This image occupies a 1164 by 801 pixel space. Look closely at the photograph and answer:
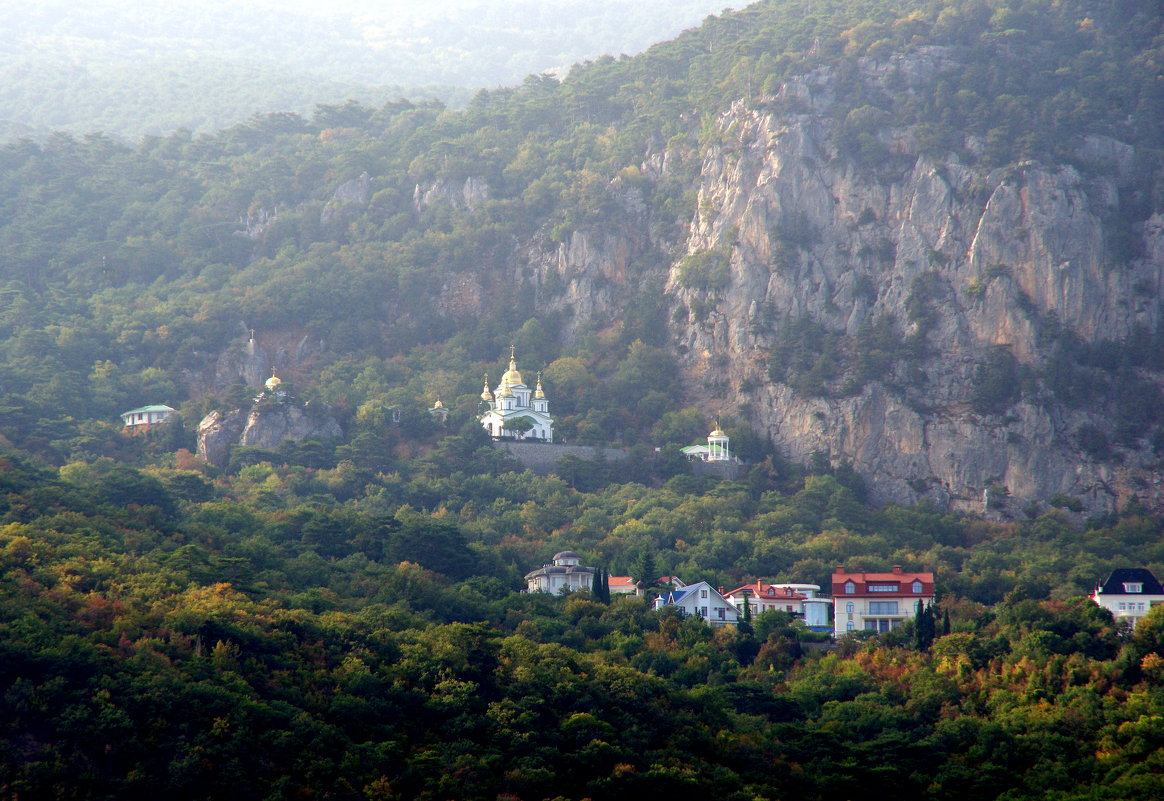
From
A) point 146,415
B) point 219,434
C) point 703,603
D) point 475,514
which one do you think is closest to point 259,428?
point 219,434

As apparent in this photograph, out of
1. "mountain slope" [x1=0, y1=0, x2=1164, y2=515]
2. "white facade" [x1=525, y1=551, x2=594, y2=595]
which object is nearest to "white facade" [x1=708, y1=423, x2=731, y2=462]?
"mountain slope" [x1=0, y1=0, x2=1164, y2=515]

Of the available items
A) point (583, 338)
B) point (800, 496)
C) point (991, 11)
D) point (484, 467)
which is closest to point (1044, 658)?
point (800, 496)

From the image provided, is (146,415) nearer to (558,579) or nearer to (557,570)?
(557,570)

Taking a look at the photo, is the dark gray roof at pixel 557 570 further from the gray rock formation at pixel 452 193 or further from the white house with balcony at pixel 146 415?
the gray rock formation at pixel 452 193

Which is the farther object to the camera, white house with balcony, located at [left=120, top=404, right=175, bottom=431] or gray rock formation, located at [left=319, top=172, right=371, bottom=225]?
gray rock formation, located at [left=319, top=172, right=371, bottom=225]

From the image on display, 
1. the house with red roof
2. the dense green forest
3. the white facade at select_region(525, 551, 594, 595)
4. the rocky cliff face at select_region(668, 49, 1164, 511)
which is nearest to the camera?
the dense green forest

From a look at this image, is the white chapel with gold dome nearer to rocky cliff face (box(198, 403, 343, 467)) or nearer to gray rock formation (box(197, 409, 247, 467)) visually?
rocky cliff face (box(198, 403, 343, 467))

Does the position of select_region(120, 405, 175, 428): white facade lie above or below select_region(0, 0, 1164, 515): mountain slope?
below

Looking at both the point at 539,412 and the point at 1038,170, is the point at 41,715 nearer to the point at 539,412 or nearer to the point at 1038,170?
the point at 539,412
